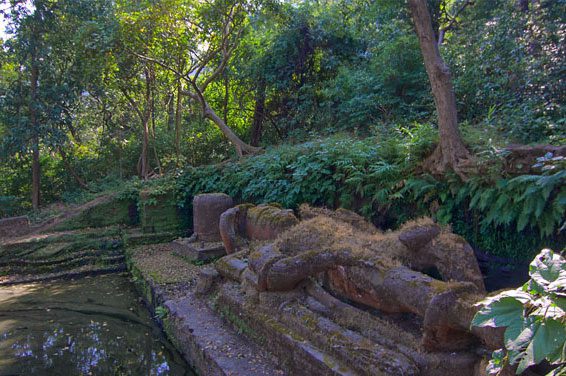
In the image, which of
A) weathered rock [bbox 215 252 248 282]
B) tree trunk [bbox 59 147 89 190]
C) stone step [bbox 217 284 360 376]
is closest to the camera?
stone step [bbox 217 284 360 376]

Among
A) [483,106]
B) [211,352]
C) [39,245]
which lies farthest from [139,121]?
[211,352]

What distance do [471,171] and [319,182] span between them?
2461 millimetres

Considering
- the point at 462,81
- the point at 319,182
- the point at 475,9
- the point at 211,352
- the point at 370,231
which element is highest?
the point at 475,9

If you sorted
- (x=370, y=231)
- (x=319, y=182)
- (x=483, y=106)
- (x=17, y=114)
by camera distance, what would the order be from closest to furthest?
(x=370, y=231), (x=319, y=182), (x=483, y=106), (x=17, y=114)

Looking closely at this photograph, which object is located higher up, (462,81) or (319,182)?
(462,81)

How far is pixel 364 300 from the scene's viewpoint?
3455mm

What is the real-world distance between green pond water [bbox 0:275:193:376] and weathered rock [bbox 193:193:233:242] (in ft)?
4.86

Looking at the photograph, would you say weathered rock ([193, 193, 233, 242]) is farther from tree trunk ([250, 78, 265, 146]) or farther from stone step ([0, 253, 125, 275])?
tree trunk ([250, 78, 265, 146])

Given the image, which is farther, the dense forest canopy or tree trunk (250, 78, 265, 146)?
tree trunk (250, 78, 265, 146)

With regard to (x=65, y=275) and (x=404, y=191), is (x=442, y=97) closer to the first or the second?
(x=404, y=191)

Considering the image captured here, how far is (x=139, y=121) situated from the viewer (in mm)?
13703

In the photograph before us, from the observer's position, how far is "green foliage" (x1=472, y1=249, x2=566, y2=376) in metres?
1.36

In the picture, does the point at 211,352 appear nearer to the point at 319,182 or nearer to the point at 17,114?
the point at 319,182

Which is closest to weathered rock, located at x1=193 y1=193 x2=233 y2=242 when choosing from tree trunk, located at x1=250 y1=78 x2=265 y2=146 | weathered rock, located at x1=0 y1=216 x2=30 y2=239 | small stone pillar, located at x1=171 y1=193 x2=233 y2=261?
small stone pillar, located at x1=171 y1=193 x2=233 y2=261
